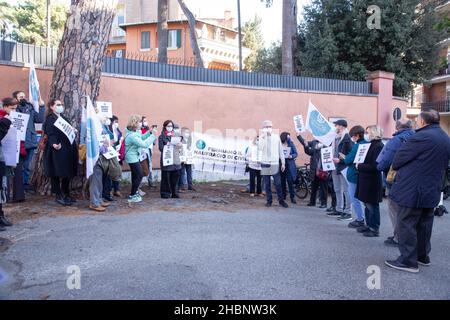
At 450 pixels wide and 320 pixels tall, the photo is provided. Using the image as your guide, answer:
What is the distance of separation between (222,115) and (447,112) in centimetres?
3066

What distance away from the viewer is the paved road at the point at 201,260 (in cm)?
471

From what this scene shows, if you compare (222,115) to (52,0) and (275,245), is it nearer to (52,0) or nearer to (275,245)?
(275,245)

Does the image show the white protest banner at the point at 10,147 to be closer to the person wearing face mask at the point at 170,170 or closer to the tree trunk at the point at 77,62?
the tree trunk at the point at 77,62

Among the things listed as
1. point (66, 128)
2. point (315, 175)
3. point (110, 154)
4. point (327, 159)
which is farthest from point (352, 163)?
point (66, 128)

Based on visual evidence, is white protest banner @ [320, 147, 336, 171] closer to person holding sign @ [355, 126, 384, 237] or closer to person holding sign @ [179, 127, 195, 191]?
person holding sign @ [355, 126, 384, 237]

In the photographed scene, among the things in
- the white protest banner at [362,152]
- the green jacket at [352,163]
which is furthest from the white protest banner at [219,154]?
the white protest banner at [362,152]

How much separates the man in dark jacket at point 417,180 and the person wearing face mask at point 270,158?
14.6ft

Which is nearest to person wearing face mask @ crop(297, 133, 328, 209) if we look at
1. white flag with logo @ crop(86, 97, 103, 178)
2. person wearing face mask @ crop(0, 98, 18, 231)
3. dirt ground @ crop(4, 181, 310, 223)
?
dirt ground @ crop(4, 181, 310, 223)

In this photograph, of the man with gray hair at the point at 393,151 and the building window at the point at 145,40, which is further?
the building window at the point at 145,40

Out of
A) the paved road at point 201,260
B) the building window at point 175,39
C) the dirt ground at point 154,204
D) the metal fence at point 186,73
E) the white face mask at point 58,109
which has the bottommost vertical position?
the paved road at point 201,260

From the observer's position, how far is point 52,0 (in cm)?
4597

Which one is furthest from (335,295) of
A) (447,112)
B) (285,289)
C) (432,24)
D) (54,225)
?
(447,112)

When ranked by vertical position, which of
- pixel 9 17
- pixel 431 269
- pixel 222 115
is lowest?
pixel 431 269
